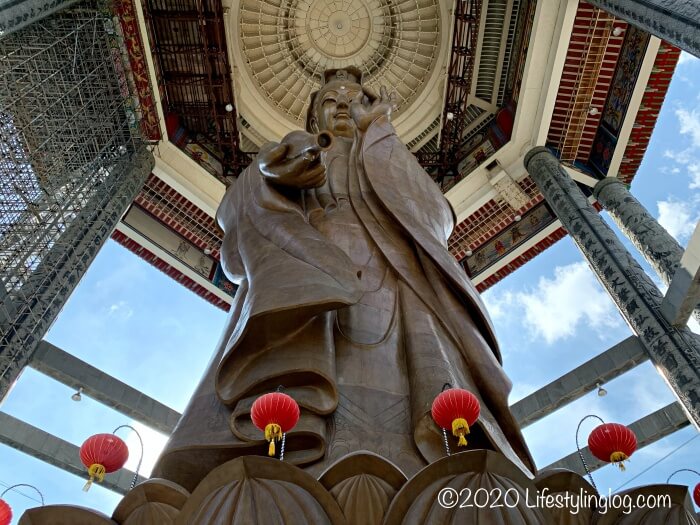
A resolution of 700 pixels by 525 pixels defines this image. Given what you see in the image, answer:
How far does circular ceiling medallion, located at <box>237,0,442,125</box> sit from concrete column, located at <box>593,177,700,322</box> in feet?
13.5

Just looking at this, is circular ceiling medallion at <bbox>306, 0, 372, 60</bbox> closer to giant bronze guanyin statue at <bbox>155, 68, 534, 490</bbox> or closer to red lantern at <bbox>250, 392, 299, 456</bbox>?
giant bronze guanyin statue at <bbox>155, 68, 534, 490</bbox>

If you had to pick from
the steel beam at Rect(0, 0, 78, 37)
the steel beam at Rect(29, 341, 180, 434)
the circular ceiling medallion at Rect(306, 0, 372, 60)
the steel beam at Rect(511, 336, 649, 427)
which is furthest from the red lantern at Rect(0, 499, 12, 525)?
the circular ceiling medallion at Rect(306, 0, 372, 60)

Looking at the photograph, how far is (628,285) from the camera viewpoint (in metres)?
5.81

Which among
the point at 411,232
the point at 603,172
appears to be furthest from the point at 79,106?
the point at 603,172

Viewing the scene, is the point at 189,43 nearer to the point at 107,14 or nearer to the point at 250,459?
the point at 107,14

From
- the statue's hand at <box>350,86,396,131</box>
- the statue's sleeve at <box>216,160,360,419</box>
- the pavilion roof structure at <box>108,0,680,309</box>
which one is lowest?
the statue's sleeve at <box>216,160,360,419</box>

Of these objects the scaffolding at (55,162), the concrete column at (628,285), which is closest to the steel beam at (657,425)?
the concrete column at (628,285)

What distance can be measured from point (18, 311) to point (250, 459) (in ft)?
14.2

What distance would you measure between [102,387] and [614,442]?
583 centimetres

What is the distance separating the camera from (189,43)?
8.63m

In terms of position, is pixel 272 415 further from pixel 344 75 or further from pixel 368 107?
pixel 344 75

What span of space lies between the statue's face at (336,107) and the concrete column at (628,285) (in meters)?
2.87

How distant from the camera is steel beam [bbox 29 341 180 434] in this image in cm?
644

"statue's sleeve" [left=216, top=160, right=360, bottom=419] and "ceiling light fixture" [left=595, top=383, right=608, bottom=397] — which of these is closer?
"statue's sleeve" [left=216, top=160, right=360, bottom=419]
